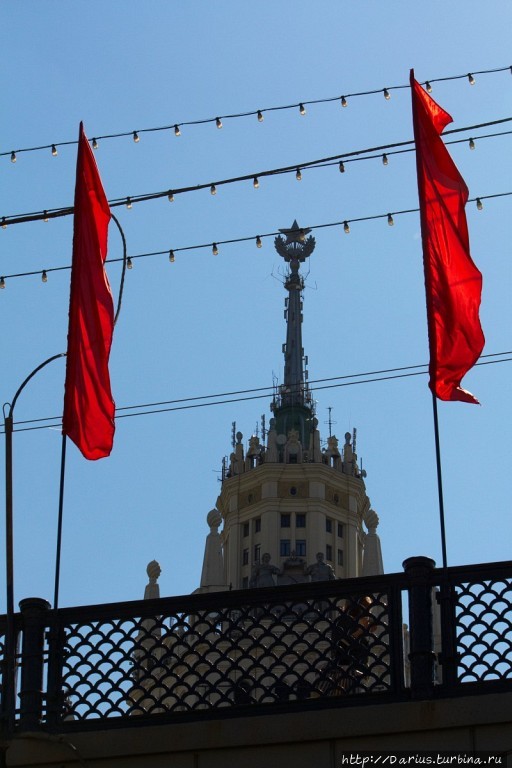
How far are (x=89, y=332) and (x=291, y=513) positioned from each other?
7722 centimetres

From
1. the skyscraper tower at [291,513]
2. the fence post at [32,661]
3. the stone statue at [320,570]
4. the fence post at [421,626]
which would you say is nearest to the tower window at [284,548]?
the skyscraper tower at [291,513]

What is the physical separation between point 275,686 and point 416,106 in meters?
6.03

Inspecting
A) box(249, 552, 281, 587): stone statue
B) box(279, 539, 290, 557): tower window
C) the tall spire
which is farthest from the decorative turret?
box(249, 552, 281, 587): stone statue

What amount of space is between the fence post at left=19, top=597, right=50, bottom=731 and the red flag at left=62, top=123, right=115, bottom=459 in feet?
5.74

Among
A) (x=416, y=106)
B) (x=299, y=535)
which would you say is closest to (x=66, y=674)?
(x=416, y=106)

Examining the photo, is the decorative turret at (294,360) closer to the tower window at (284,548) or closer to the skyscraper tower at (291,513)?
the skyscraper tower at (291,513)

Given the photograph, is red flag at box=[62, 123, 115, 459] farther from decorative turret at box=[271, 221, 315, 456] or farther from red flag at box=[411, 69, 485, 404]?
decorative turret at box=[271, 221, 315, 456]

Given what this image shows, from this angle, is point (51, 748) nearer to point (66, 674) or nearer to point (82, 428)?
point (66, 674)

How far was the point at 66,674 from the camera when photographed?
1185 centimetres

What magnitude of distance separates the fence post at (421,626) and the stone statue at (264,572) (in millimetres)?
70909

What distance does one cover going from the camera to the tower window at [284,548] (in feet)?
290

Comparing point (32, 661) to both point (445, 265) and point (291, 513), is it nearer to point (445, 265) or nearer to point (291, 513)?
point (445, 265)

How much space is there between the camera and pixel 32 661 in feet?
39.0

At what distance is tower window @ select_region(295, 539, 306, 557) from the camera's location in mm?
88562
